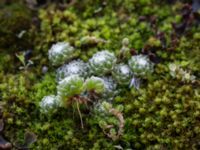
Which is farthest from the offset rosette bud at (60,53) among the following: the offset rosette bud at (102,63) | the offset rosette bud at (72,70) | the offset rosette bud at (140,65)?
the offset rosette bud at (140,65)

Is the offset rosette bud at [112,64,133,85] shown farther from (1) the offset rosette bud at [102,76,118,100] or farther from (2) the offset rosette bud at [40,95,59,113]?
(2) the offset rosette bud at [40,95,59,113]

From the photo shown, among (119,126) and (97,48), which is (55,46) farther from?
(119,126)

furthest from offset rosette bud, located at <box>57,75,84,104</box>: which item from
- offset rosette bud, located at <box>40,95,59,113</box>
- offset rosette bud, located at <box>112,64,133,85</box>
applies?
offset rosette bud, located at <box>112,64,133,85</box>

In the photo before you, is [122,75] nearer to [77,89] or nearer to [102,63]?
[102,63]

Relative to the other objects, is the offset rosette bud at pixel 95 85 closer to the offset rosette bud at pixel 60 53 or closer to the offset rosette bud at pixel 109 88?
the offset rosette bud at pixel 109 88

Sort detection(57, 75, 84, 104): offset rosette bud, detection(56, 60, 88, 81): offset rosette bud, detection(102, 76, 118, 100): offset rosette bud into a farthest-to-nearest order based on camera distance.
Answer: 1. detection(56, 60, 88, 81): offset rosette bud
2. detection(102, 76, 118, 100): offset rosette bud
3. detection(57, 75, 84, 104): offset rosette bud

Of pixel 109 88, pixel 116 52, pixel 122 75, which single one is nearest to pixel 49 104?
pixel 109 88

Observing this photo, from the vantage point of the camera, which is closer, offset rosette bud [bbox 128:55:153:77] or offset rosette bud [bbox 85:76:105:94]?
offset rosette bud [bbox 85:76:105:94]
